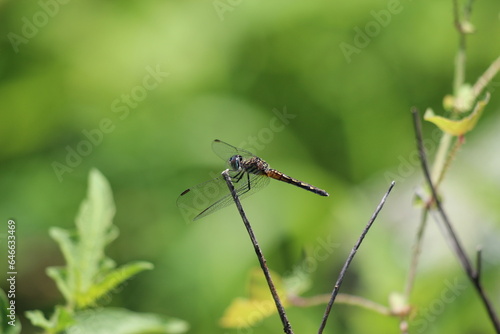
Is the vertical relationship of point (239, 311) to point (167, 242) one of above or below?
below

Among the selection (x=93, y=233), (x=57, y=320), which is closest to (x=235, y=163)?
(x=93, y=233)

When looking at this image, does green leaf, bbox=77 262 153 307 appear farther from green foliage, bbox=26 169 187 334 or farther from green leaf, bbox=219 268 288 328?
green leaf, bbox=219 268 288 328

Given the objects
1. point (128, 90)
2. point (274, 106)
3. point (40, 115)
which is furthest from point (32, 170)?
point (274, 106)

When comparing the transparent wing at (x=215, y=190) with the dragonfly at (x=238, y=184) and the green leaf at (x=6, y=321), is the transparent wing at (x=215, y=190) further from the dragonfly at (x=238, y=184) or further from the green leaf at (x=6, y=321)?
the green leaf at (x=6, y=321)

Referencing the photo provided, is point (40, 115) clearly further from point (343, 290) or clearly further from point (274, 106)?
point (343, 290)

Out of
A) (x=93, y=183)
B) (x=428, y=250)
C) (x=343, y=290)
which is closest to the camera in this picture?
(x=93, y=183)

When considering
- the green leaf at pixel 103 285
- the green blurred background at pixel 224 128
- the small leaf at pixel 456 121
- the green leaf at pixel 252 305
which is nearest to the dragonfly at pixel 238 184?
the green leaf at pixel 252 305

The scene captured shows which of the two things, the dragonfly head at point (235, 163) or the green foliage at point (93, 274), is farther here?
the dragonfly head at point (235, 163)
